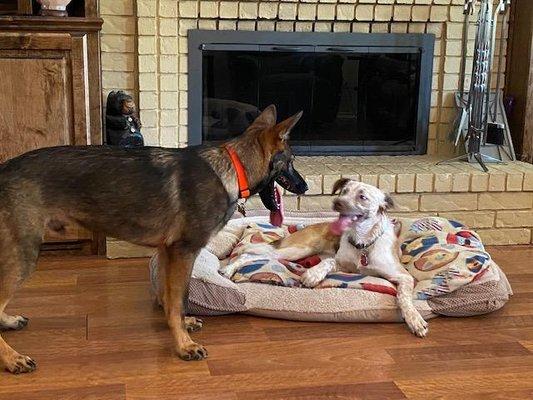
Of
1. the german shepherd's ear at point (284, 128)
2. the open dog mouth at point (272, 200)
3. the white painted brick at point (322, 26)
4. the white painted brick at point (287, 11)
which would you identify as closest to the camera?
the german shepherd's ear at point (284, 128)

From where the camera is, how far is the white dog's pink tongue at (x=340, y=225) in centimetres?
308

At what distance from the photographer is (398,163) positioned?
4.18 meters

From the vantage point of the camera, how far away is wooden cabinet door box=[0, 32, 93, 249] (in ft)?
11.2

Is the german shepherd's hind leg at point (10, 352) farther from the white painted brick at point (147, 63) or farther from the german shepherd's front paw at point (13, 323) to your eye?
the white painted brick at point (147, 63)

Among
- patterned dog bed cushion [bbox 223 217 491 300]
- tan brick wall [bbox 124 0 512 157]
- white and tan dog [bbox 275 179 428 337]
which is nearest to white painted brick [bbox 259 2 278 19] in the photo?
Answer: tan brick wall [bbox 124 0 512 157]

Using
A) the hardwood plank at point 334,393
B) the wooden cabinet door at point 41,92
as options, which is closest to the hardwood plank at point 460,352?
the hardwood plank at point 334,393

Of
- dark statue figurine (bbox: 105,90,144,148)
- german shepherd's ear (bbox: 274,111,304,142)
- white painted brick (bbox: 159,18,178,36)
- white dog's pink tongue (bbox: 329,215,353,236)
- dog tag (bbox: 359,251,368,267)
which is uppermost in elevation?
white painted brick (bbox: 159,18,178,36)

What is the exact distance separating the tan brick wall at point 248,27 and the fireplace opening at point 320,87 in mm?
68

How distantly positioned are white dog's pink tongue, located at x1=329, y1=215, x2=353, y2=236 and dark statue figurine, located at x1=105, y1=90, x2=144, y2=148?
1.12 m

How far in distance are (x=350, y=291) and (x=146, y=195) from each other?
924 millimetres

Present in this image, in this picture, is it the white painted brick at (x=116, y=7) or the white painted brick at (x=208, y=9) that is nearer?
the white painted brick at (x=116, y=7)

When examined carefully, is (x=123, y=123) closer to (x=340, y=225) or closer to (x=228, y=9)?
(x=228, y=9)

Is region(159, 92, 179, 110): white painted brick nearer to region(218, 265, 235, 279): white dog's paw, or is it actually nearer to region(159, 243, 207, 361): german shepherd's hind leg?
region(218, 265, 235, 279): white dog's paw

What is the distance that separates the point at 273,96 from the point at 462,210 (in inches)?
49.2
